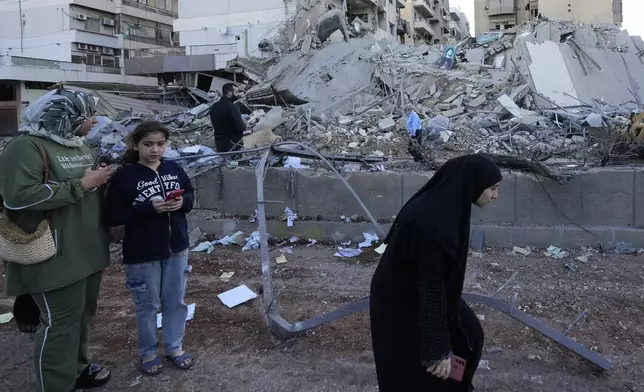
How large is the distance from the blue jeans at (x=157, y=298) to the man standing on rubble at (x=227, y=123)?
4.08 metres

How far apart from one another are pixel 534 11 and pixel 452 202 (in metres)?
62.5

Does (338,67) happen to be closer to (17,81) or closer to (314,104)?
(314,104)

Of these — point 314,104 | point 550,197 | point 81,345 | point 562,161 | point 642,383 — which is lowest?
point 642,383

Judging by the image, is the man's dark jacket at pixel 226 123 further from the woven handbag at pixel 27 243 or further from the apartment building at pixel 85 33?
the apartment building at pixel 85 33

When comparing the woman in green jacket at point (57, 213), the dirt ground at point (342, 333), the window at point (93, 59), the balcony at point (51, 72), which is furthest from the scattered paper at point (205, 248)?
the window at point (93, 59)

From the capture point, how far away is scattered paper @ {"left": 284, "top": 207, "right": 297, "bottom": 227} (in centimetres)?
557

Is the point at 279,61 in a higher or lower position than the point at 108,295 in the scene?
higher

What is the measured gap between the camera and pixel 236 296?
163 inches

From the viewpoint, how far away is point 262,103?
14.0 metres

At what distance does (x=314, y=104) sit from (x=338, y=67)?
2399 millimetres

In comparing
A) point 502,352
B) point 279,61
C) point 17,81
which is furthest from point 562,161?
point 17,81

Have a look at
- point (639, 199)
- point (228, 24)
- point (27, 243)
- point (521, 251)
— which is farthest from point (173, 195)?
point (228, 24)

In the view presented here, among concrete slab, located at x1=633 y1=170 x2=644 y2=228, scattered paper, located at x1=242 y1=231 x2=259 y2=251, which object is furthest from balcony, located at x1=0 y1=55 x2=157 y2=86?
concrete slab, located at x1=633 y1=170 x2=644 y2=228

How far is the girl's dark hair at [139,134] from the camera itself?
8.96ft
